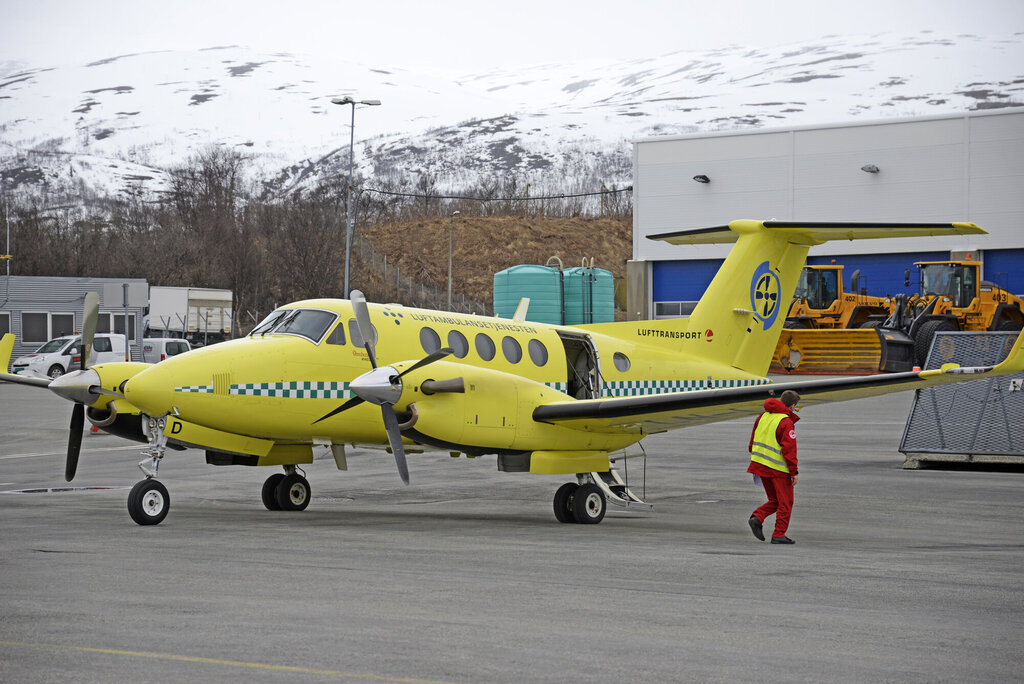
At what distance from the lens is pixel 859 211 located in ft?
191

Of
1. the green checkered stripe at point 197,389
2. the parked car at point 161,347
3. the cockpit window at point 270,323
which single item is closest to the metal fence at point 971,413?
the cockpit window at point 270,323

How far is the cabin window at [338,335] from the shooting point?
13963 mm

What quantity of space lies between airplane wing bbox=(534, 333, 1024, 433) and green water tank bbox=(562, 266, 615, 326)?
45.8 meters

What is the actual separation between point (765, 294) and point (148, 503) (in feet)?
33.1

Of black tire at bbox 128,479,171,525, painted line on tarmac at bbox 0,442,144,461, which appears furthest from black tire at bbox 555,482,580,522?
painted line on tarmac at bbox 0,442,144,461

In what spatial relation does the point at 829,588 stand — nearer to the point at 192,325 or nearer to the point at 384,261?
the point at 192,325

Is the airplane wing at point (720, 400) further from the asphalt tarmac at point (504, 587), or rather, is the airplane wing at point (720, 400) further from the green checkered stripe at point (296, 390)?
the green checkered stripe at point (296, 390)

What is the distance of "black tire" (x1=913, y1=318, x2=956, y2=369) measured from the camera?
1549 inches

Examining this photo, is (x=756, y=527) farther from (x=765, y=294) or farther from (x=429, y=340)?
(x=765, y=294)

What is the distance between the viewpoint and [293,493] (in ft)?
49.7

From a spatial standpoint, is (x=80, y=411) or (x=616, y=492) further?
(x=616, y=492)

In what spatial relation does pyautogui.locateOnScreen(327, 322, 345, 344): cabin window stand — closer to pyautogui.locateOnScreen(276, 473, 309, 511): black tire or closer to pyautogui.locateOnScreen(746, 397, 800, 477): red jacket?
pyautogui.locateOnScreen(276, 473, 309, 511): black tire

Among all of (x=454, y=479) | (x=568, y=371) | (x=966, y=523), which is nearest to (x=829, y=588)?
(x=966, y=523)

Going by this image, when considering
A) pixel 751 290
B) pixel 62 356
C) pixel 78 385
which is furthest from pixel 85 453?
pixel 62 356
